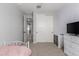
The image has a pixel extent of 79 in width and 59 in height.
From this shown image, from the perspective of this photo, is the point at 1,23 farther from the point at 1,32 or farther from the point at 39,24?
the point at 39,24

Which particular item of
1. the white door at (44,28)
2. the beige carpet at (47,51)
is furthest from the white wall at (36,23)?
the beige carpet at (47,51)

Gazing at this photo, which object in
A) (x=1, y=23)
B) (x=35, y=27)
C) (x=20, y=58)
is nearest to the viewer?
(x=20, y=58)

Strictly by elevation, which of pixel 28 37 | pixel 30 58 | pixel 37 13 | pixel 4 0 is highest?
pixel 37 13

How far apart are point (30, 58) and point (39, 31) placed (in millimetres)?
6169

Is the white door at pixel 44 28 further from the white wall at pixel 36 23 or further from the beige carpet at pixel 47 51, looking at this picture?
the beige carpet at pixel 47 51

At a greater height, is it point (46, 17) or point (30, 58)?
point (46, 17)

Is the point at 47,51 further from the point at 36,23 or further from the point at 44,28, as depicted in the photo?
the point at 36,23

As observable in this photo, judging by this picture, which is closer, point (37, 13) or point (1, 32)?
point (1, 32)

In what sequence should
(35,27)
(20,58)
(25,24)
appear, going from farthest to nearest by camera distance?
1. (25,24)
2. (35,27)
3. (20,58)

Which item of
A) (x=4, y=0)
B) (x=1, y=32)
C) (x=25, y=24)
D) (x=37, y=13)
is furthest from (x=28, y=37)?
(x=4, y=0)

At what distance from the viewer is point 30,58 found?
989 mm

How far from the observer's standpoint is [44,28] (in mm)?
7168

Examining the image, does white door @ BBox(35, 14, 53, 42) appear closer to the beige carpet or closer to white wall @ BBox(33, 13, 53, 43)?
white wall @ BBox(33, 13, 53, 43)

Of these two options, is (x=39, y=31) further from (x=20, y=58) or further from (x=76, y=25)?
(x=20, y=58)
